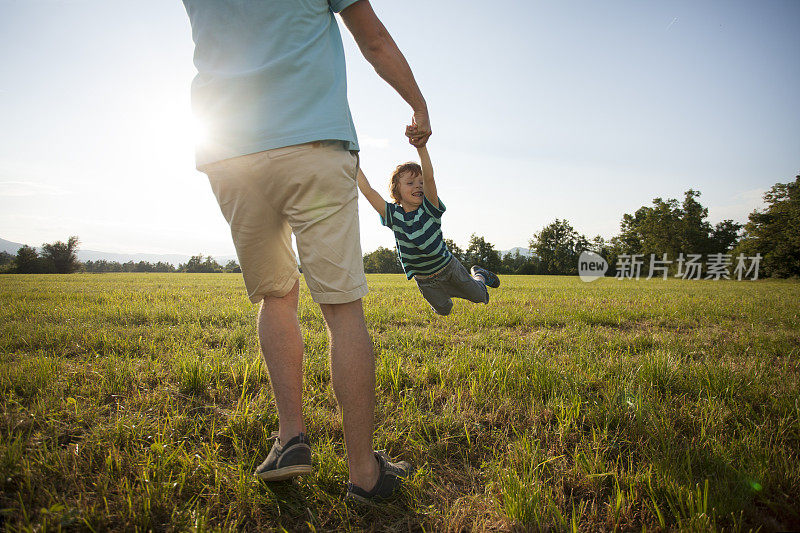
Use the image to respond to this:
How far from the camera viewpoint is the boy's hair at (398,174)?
13.6ft

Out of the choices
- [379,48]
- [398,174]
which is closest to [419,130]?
[379,48]

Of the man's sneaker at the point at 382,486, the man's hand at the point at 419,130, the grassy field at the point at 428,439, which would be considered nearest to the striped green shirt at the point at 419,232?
the grassy field at the point at 428,439

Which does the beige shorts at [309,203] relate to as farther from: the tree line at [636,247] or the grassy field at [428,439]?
the tree line at [636,247]

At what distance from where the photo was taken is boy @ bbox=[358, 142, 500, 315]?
3715 millimetres

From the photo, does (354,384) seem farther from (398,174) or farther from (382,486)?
(398,174)

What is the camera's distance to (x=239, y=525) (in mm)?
1677

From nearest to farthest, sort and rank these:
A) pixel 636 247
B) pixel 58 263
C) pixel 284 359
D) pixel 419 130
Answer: pixel 284 359
pixel 419 130
pixel 58 263
pixel 636 247

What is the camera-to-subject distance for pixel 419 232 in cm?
371

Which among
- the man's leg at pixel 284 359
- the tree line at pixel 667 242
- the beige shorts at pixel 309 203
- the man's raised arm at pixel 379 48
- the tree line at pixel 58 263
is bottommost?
the tree line at pixel 58 263

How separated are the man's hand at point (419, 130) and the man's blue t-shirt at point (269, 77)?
0.52m

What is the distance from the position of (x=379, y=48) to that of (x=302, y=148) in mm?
623

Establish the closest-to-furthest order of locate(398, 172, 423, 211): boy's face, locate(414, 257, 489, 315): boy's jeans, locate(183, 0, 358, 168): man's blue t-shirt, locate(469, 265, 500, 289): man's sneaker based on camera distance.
Answer: locate(183, 0, 358, 168): man's blue t-shirt → locate(398, 172, 423, 211): boy's face → locate(414, 257, 489, 315): boy's jeans → locate(469, 265, 500, 289): man's sneaker

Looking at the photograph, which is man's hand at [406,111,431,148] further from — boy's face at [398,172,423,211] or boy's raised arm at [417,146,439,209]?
boy's face at [398,172,423,211]

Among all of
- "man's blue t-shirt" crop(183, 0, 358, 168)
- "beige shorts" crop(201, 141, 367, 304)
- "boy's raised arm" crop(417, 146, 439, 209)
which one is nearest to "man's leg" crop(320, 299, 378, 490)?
"beige shorts" crop(201, 141, 367, 304)
